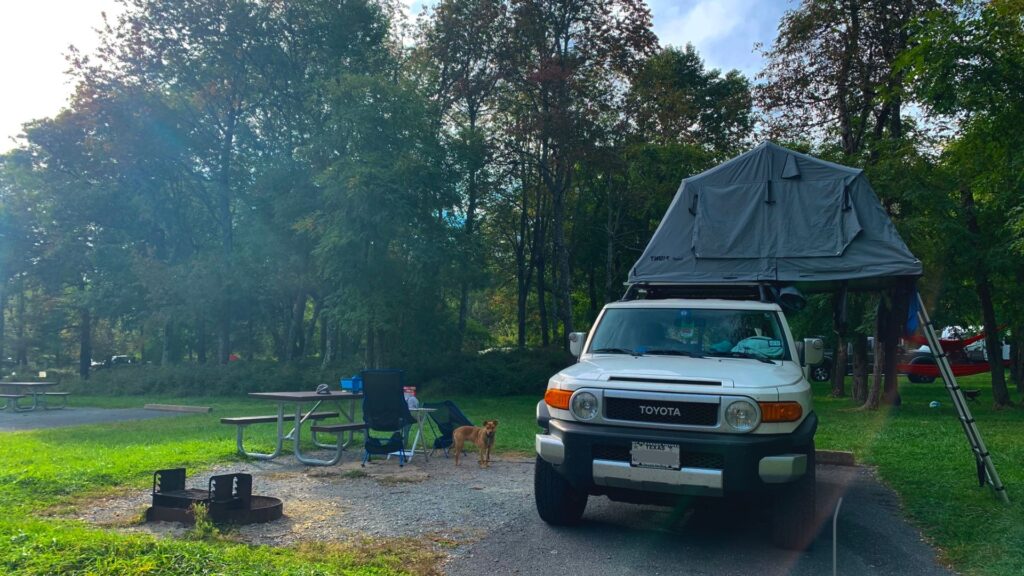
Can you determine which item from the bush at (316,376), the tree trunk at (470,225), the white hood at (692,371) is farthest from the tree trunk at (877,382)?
the white hood at (692,371)

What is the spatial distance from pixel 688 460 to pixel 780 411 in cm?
72

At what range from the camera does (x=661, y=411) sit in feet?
17.5

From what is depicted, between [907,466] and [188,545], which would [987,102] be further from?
[188,545]

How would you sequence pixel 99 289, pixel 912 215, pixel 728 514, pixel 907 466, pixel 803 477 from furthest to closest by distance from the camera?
pixel 99 289 < pixel 912 215 < pixel 907 466 < pixel 728 514 < pixel 803 477

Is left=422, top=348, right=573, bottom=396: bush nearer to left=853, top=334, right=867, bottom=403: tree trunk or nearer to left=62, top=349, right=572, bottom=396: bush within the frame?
left=62, top=349, right=572, bottom=396: bush

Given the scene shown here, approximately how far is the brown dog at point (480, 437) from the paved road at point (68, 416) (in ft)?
32.6

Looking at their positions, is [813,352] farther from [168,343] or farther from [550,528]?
[168,343]

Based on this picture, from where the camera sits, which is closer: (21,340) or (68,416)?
(68,416)

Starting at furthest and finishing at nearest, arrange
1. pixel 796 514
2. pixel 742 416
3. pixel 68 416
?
pixel 68 416, pixel 796 514, pixel 742 416

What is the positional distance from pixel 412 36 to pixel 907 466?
27.4 metres

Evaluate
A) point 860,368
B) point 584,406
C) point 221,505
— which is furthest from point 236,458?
point 860,368

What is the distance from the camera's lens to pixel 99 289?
30.8 m

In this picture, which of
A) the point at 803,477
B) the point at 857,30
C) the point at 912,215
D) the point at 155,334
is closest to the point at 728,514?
the point at 803,477

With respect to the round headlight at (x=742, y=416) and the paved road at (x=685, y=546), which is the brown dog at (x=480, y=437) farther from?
the round headlight at (x=742, y=416)
